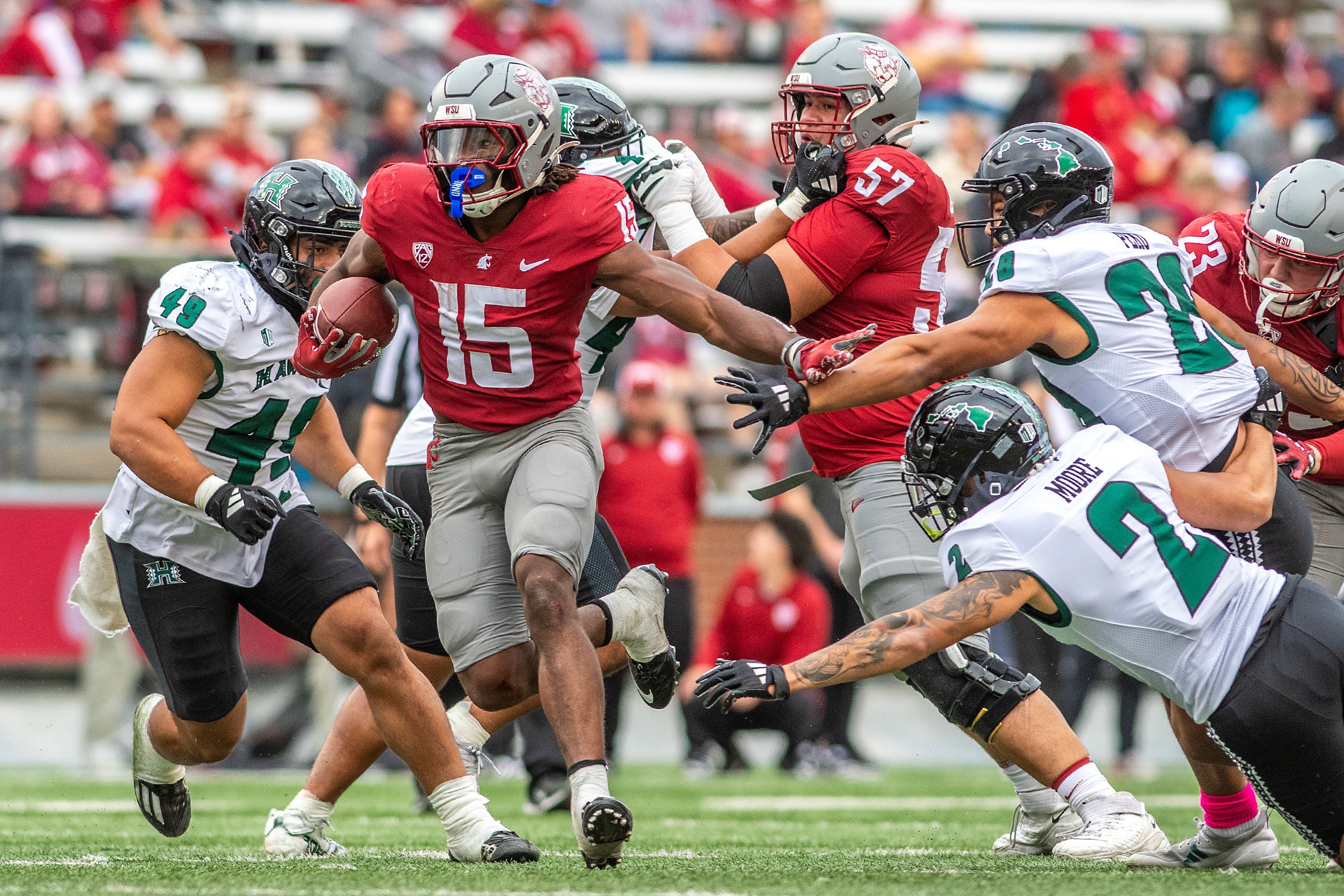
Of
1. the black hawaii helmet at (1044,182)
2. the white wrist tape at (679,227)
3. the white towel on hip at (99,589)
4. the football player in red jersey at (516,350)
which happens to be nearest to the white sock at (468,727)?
the football player in red jersey at (516,350)

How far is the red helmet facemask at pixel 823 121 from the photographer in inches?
189

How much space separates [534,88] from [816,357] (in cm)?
102

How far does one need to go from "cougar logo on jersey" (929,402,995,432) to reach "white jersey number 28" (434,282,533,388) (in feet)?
3.62

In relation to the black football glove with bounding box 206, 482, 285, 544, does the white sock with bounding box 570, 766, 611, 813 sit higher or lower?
lower

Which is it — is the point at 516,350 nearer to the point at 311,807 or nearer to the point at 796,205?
the point at 796,205

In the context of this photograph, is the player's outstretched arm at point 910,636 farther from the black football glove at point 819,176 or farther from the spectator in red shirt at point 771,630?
the spectator in red shirt at point 771,630

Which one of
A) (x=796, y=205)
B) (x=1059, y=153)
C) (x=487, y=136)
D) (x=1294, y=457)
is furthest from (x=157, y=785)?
(x=1294, y=457)

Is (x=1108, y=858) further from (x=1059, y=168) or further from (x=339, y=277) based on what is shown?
(x=339, y=277)

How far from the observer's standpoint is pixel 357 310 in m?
4.34

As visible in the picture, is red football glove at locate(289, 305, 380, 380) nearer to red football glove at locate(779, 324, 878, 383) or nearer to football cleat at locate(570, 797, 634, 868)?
red football glove at locate(779, 324, 878, 383)

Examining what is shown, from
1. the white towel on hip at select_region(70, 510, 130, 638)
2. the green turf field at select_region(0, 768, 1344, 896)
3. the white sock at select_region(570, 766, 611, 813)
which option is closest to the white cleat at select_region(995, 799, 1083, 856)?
the green turf field at select_region(0, 768, 1344, 896)

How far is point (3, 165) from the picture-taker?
11148 mm

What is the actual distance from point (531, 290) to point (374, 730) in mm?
1347

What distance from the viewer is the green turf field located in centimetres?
363
